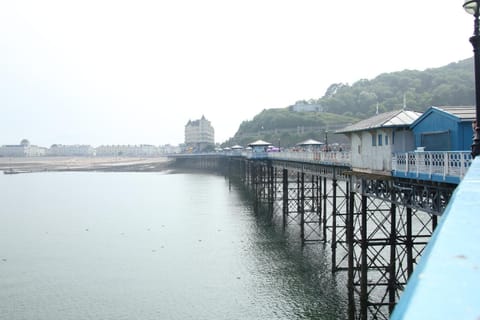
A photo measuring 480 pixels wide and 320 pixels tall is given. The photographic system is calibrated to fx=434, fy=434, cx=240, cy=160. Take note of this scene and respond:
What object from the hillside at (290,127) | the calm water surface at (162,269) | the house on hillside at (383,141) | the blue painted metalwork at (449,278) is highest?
the hillside at (290,127)

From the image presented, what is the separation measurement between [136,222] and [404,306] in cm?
4547

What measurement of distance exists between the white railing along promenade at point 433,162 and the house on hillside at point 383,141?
1.79m

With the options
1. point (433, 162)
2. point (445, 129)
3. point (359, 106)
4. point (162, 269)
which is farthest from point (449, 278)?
point (359, 106)

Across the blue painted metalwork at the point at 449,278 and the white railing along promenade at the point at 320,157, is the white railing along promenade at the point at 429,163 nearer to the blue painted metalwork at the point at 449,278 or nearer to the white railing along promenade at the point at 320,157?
the white railing along promenade at the point at 320,157

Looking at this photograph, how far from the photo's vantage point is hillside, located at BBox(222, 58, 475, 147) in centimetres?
14762

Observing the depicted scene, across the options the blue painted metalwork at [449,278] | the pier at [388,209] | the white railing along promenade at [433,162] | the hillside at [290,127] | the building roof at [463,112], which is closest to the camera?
the blue painted metalwork at [449,278]

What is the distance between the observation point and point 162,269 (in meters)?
27.8

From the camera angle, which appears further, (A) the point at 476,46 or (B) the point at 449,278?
(A) the point at 476,46

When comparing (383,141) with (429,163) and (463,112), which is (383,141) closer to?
(463,112)

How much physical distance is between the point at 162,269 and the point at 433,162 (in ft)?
62.2

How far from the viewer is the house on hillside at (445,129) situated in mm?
14492

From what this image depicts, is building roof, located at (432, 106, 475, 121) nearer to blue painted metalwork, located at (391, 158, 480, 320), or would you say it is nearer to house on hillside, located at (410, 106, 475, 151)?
house on hillside, located at (410, 106, 475, 151)

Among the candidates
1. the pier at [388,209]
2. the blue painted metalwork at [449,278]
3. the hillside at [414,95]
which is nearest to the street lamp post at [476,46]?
the pier at [388,209]

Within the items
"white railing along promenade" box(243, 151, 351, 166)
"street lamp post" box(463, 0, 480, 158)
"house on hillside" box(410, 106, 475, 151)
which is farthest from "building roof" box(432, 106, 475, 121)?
"white railing along promenade" box(243, 151, 351, 166)
